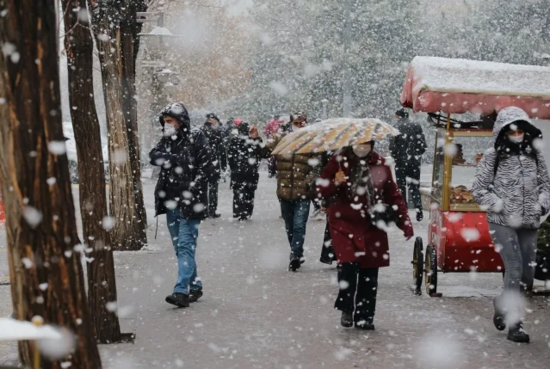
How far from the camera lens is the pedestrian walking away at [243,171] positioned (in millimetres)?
18625

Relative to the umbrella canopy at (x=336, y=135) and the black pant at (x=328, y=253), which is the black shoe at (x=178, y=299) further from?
the black pant at (x=328, y=253)

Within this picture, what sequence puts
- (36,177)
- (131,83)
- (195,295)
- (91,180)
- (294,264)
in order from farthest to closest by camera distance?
1. (131,83)
2. (294,264)
3. (195,295)
4. (91,180)
5. (36,177)

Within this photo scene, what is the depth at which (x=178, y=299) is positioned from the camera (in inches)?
Answer: 368

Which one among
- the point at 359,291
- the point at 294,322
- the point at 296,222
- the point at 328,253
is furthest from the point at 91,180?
the point at 328,253

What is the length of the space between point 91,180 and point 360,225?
2.25m

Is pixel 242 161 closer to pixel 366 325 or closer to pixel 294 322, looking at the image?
pixel 294 322

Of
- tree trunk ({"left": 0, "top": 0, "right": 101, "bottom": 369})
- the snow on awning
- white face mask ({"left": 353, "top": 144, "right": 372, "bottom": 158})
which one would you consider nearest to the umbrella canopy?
white face mask ({"left": 353, "top": 144, "right": 372, "bottom": 158})

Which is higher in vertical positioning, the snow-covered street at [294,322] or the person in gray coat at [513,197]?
the person in gray coat at [513,197]

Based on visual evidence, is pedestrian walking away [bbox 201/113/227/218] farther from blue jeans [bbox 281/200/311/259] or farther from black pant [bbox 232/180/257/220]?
blue jeans [bbox 281/200/311/259]

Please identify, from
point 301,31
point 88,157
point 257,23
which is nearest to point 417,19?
point 301,31

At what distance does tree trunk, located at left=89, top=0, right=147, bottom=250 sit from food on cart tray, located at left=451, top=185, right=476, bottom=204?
5.72 m

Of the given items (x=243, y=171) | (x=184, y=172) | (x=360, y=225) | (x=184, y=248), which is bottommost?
(x=243, y=171)

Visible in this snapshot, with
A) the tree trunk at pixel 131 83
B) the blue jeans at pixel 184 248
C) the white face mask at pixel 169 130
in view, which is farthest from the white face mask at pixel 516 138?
the tree trunk at pixel 131 83

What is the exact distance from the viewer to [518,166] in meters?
7.91
